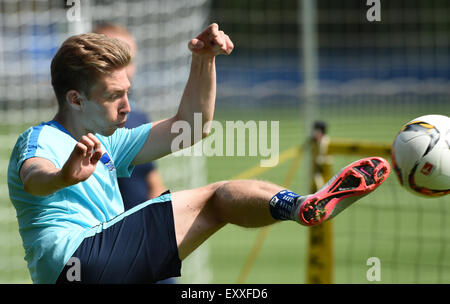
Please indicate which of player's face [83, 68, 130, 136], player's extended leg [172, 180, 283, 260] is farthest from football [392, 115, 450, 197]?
player's face [83, 68, 130, 136]

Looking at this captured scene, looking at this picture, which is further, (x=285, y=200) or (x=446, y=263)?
(x=446, y=263)

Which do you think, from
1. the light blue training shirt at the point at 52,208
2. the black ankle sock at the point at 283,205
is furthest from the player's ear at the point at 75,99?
A: the black ankle sock at the point at 283,205

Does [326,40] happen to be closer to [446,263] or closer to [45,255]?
[446,263]

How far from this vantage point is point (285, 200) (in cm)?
271

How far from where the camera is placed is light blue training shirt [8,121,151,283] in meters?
2.73

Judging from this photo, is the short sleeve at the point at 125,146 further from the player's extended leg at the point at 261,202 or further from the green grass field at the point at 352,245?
the green grass field at the point at 352,245

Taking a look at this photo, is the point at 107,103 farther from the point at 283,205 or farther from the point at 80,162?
the point at 283,205

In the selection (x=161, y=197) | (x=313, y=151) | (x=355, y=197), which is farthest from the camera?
(x=313, y=151)

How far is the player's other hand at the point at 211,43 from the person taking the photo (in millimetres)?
3012

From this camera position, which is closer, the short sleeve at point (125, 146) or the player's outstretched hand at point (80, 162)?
the player's outstretched hand at point (80, 162)

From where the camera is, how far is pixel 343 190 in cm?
268

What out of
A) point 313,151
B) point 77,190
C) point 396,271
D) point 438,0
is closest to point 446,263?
point 396,271

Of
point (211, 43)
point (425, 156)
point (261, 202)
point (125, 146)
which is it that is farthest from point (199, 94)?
point (425, 156)
